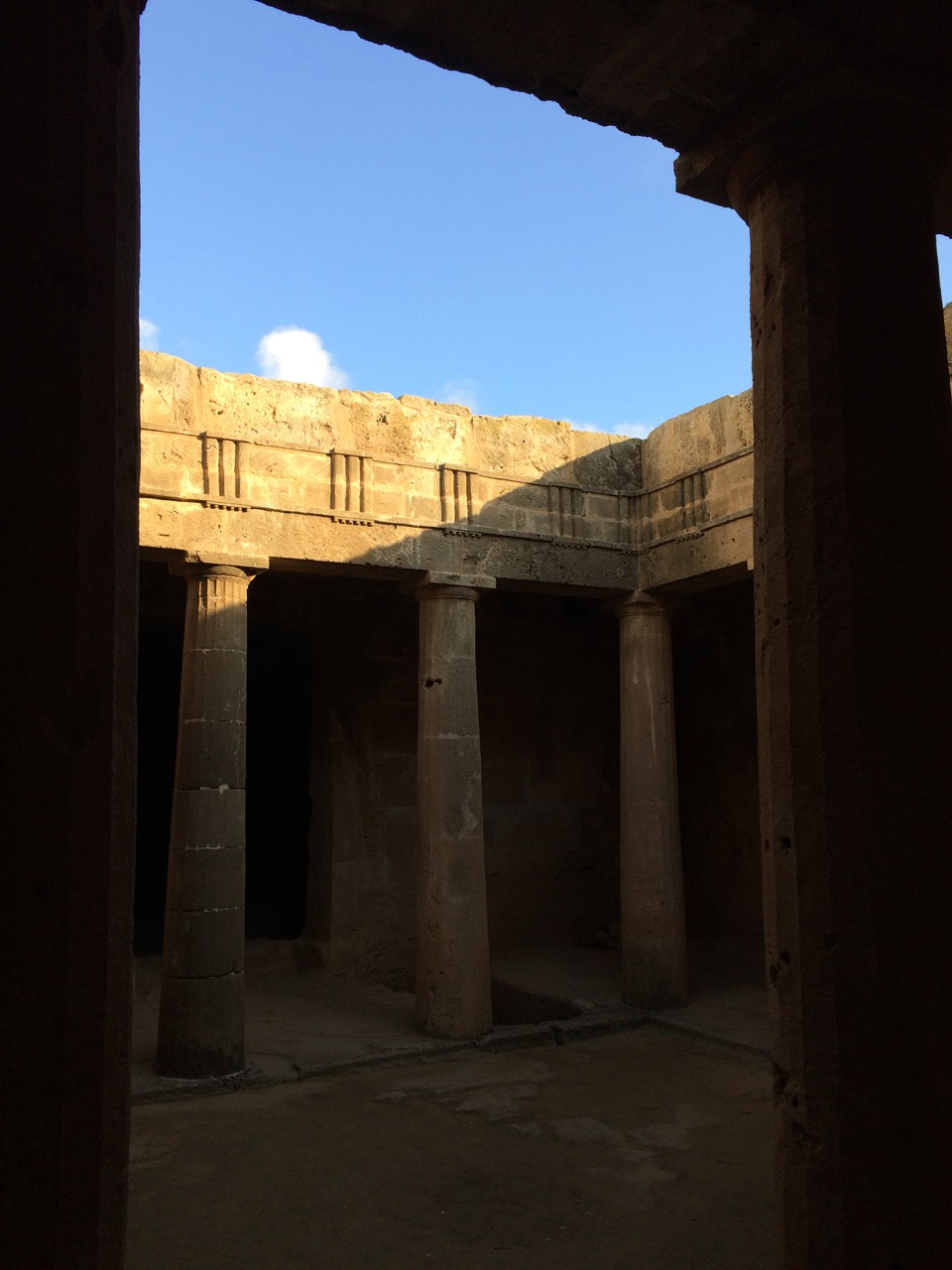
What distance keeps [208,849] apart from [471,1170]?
326 cm

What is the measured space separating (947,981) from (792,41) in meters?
2.40

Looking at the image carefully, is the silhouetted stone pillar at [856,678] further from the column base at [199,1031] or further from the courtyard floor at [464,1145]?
the column base at [199,1031]

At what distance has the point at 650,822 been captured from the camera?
10547mm

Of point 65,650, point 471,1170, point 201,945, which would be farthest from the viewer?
point 201,945

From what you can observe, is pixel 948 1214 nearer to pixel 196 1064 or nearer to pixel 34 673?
pixel 34 673

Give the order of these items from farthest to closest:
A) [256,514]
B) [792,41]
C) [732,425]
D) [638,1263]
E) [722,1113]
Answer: [732,425] < [256,514] < [722,1113] < [638,1263] < [792,41]

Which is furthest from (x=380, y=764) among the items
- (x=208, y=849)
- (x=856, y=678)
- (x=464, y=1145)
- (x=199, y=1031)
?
(x=856, y=678)

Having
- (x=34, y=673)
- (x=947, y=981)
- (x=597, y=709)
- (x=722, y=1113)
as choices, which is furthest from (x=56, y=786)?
(x=597, y=709)

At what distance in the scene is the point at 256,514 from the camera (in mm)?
9039

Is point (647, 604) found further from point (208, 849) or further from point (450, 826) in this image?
point (208, 849)

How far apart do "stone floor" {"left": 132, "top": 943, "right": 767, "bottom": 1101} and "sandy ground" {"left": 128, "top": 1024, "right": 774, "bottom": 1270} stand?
0.90ft

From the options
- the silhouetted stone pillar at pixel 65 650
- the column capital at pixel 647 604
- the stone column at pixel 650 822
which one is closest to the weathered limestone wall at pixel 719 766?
the column capital at pixel 647 604

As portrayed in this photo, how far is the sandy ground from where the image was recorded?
541 centimetres

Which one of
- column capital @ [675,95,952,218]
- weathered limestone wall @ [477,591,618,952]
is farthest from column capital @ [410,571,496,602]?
column capital @ [675,95,952,218]
